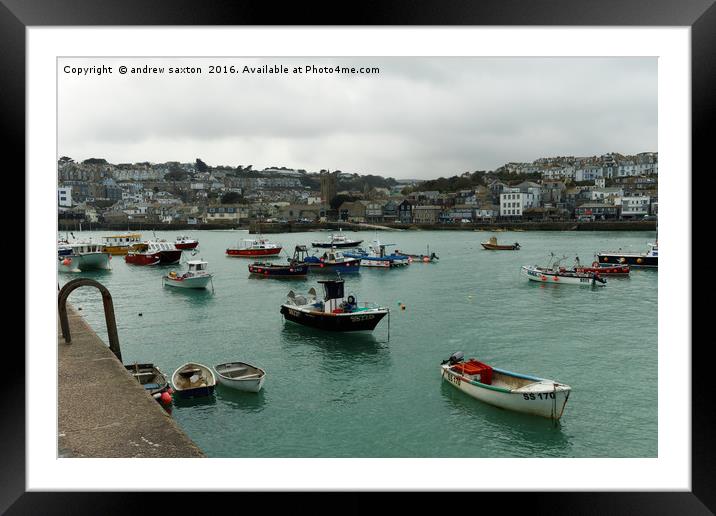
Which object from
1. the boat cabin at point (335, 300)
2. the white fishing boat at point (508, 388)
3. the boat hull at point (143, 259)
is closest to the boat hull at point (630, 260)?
the boat cabin at point (335, 300)

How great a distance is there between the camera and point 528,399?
461 centimetres

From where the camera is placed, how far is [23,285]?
2.26 metres

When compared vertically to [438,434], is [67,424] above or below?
above

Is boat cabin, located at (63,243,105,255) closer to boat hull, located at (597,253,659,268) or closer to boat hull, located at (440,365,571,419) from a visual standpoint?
boat hull, located at (440,365,571,419)

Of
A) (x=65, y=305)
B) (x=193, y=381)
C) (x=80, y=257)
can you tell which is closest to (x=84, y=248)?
(x=80, y=257)

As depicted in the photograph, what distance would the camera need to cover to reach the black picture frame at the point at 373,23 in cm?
217

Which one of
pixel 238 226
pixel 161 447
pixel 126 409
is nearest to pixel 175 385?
pixel 126 409

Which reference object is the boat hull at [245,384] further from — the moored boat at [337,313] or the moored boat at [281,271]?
the moored boat at [281,271]

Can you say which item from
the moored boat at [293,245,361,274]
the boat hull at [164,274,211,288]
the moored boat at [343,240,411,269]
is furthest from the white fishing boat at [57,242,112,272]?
the moored boat at [343,240,411,269]

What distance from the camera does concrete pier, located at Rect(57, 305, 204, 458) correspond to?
9.34 ft

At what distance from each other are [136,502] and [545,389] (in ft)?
11.2

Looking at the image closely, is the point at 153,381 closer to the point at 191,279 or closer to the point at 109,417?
the point at 109,417

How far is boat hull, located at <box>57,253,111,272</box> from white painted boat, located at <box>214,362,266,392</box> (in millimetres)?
12270

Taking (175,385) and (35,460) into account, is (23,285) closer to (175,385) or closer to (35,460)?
(35,460)
